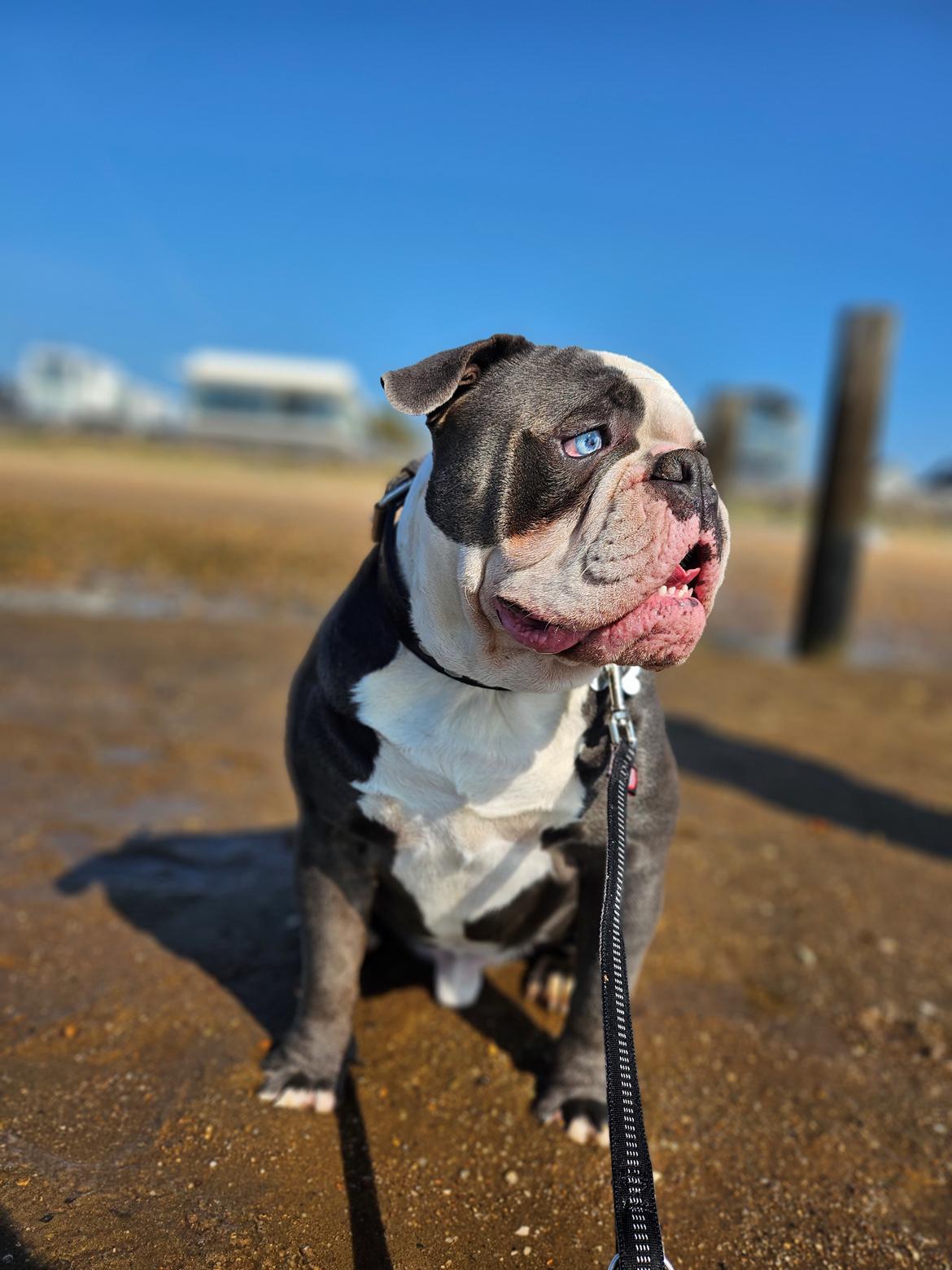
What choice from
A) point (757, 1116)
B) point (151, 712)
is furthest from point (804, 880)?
point (151, 712)

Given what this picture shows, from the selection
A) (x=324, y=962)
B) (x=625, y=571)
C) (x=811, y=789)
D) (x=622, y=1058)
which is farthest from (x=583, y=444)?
(x=811, y=789)

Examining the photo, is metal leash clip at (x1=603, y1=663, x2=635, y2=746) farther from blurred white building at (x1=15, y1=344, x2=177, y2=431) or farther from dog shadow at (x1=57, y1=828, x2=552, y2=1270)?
blurred white building at (x1=15, y1=344, x2=177, y2=431)

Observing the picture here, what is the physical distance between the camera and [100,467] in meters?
26.2

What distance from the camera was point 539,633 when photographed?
6.91 feet

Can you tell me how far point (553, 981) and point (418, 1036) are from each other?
48cm

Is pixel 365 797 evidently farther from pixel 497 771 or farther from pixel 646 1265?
pixel 646 1265

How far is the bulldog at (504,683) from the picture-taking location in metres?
2.08

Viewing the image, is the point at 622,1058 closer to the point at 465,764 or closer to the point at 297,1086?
the point at 465,764

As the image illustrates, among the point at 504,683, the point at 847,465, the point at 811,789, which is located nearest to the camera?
the point at 504,683

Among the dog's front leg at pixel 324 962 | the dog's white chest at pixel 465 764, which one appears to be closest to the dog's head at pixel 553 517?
the dog's white chest at pixel 465 764

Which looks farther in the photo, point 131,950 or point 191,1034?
point 131,950

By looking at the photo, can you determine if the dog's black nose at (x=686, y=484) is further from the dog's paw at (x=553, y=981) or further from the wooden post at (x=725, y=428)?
the wooden post at (x=725, y=428)

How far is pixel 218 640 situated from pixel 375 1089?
5.69 m

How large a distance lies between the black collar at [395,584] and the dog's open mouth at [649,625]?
0.81ft
